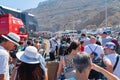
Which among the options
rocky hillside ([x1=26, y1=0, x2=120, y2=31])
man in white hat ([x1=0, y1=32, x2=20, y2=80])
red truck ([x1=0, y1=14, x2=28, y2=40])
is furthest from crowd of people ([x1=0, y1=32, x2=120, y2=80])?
rocky hillside ([x1=26, y1=0, x2=120, y2=31])

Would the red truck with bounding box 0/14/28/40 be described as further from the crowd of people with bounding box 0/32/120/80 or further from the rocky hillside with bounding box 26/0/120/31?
the rocky hillside with bounding box 26/0/120/31

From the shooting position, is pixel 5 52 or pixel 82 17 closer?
pixel 5 52

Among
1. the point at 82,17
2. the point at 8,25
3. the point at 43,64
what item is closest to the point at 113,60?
the point at 43,64

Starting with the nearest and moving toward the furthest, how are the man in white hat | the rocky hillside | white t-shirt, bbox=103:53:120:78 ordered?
the man in white hat
white t-shirt, bbox=103:53:120:78
the rocky hillside

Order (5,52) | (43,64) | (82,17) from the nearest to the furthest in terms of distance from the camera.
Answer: (43,64), (5,52), (82,17)

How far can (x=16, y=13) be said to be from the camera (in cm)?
3928

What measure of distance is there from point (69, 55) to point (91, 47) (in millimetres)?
2033

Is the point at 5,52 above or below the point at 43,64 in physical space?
above

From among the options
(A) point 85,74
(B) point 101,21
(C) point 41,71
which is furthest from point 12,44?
(B) point 101,21

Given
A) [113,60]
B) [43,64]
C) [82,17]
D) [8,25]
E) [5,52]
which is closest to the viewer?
[43,64]

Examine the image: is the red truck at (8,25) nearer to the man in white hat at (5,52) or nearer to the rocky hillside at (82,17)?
the man in white hat at (5,52)

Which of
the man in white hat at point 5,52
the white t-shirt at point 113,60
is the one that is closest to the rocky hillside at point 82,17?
the white t-shirt at point 113,60

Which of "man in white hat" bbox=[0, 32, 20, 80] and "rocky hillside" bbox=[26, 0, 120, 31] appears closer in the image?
"man in white hat" bbox=[0, 32, 20, 80]

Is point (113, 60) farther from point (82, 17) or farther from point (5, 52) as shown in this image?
point (82, 17)
